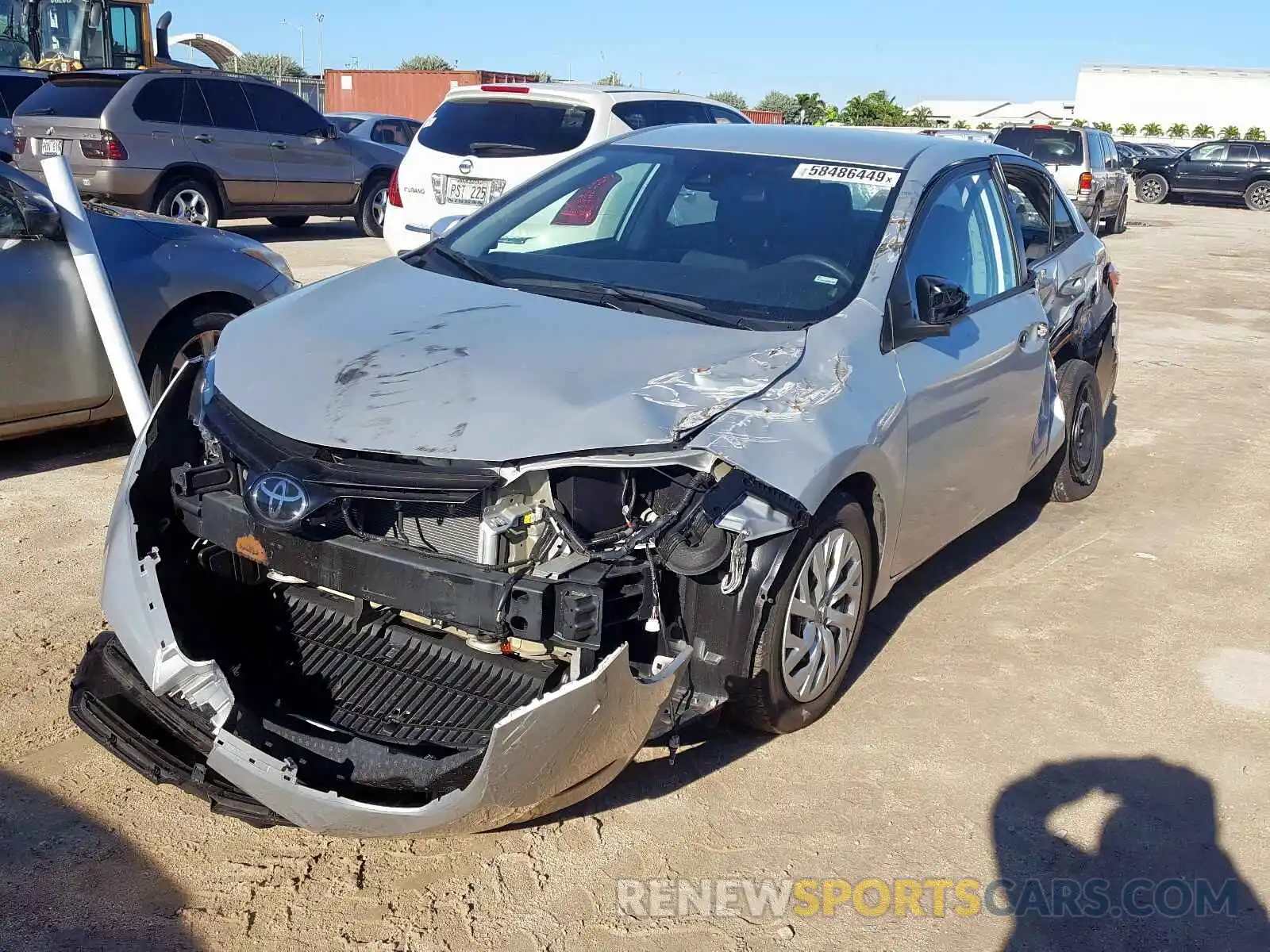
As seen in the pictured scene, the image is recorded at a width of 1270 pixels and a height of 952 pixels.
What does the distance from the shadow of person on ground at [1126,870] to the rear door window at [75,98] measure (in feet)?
41.6

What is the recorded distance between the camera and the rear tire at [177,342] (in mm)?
6133

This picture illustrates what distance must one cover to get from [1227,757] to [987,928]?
4.29 ft

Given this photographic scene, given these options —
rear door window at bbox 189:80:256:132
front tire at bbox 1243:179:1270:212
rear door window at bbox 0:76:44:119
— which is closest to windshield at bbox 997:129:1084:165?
rear door window at bbox 189:80:256:132

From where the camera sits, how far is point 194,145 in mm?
13859

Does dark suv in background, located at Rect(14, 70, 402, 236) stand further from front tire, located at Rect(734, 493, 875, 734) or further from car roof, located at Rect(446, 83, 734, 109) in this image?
front tire, located at Rect(734, 493, 875, 734)

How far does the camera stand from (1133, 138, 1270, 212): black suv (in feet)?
98.8


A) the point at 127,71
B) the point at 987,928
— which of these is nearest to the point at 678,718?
the point at 987,928

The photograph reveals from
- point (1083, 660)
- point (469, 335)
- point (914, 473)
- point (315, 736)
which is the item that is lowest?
point (1083, 660)

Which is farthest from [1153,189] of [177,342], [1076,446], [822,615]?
[822,615]

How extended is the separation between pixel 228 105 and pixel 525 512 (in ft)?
42.1

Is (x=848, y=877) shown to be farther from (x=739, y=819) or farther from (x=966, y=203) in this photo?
(x=966, y=203)

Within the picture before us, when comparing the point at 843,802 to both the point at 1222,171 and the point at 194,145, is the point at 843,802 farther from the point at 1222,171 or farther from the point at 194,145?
the point at 1222,171

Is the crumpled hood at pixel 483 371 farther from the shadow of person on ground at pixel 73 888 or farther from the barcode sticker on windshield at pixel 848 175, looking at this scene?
the shadow of person on ground at pixel 73 888

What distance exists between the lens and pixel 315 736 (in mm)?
3113
